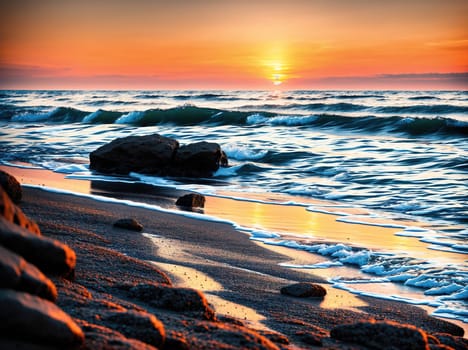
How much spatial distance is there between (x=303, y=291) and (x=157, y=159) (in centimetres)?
898

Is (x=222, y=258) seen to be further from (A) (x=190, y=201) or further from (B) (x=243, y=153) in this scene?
(B) (x=243, y=153)

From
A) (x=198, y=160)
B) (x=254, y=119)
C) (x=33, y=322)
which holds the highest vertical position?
(x=33, y=322)

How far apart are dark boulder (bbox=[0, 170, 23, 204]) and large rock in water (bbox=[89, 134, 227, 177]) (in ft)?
20.3

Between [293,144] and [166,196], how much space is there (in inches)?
350

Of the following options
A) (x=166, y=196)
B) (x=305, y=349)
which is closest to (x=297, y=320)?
(x=305, y=349)

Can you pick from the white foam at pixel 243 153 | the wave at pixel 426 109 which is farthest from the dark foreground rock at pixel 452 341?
the wave at pixel 426 109

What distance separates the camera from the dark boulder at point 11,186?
22.4 feet

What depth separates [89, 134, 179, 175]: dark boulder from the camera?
44.8 ft

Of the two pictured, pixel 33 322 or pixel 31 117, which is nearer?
pixel 33 322

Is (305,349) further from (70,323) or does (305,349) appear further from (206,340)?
(70,323)

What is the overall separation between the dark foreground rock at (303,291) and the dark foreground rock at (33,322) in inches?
109

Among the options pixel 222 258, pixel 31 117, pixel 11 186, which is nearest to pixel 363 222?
pixel 222 258

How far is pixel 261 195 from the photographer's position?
37.4 feet

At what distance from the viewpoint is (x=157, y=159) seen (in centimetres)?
1370
